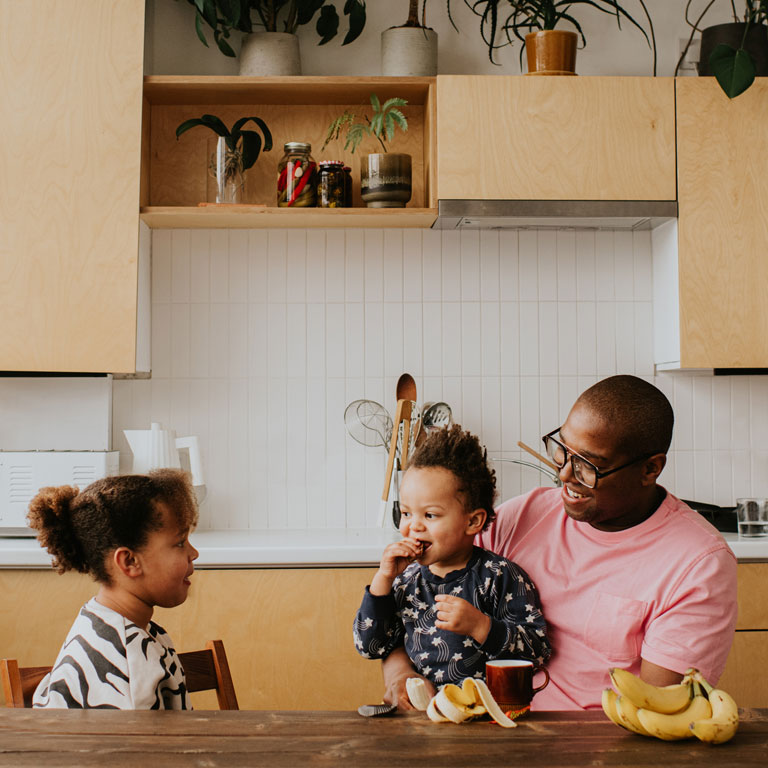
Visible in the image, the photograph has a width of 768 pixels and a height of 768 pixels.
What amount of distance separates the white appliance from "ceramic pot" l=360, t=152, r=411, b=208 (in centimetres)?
110

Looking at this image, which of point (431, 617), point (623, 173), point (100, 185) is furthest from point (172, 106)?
point (431, 617)

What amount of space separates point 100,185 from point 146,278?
1.12 feet

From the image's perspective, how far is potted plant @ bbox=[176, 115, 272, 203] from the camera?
273 cm

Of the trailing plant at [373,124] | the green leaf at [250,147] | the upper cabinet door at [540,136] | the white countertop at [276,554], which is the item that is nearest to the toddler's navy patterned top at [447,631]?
the white countertop at [276,554]

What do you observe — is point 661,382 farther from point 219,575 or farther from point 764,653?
point 219,575

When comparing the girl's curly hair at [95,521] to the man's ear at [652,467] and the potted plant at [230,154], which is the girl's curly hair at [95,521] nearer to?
the man's ear at [652,467]

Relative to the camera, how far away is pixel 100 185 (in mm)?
2604

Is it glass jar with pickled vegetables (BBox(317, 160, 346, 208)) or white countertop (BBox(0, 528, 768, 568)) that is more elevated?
glass jar with pickled vegetables (BBox(317, 160, 346, 208))

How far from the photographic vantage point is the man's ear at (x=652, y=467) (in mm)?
1497

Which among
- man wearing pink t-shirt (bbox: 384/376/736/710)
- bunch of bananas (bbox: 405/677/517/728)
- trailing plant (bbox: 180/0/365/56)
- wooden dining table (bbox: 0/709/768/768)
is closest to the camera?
wooden dining table (bbox: 0/709/768/768)

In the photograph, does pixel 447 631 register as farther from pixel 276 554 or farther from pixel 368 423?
pixel 368 423

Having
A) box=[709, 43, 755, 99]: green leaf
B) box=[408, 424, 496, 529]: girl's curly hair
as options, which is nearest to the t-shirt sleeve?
box=[408, 424, 496, 529]: girl's curly hair

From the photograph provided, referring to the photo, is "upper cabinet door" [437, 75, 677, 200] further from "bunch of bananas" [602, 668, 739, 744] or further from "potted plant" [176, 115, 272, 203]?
"bunch of bananas" [602, 668, 739, 744]

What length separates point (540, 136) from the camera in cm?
262
